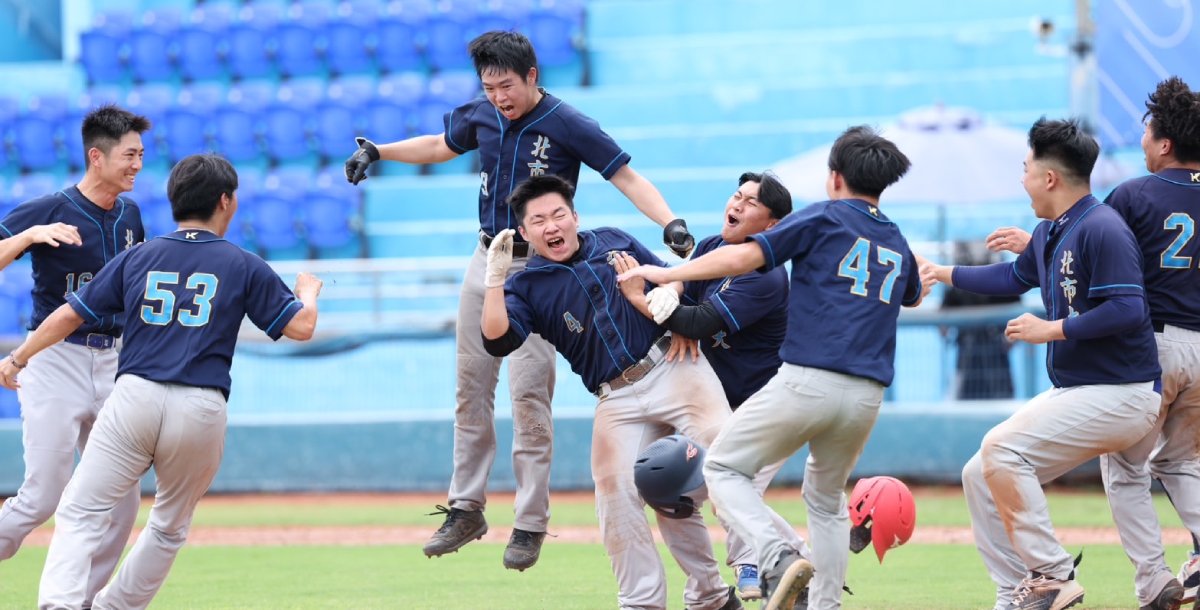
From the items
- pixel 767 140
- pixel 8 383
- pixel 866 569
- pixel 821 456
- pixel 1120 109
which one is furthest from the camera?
pixel 767 140

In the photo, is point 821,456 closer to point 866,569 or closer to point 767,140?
point 866,569

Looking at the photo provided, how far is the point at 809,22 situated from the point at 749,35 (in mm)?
869

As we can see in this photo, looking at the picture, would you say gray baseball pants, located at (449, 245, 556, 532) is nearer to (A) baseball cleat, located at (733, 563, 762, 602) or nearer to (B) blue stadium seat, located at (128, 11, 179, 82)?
(A) baseball cleat, located at (733, 563, 762, 602)

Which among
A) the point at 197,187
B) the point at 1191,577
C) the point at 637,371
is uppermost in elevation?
the point at 197,187

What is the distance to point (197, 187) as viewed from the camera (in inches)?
239

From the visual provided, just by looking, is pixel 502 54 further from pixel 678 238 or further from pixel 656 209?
pixel 678 238

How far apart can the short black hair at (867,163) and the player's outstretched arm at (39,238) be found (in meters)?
3.54

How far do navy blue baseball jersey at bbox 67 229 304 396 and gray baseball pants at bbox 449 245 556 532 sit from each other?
4.31 ft

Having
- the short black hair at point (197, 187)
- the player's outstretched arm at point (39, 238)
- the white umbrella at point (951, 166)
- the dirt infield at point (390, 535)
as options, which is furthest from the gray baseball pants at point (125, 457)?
the white umbrella at point (951, 166)

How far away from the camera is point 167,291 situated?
5.92 metres

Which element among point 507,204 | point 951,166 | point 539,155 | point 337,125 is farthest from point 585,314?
point 337,125

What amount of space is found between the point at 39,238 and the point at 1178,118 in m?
5.34

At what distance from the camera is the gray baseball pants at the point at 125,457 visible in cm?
587

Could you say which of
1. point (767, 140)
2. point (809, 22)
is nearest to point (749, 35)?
point (809, 22)
